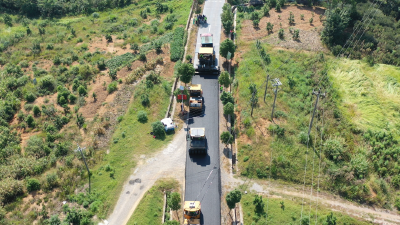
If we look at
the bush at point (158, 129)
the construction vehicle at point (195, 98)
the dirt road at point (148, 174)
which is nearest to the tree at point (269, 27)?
the construction vehicle at point (195, 98)

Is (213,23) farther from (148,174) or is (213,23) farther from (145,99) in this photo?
(148,174)

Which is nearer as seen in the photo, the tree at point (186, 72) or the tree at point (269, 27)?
the tree at point (186, 72)

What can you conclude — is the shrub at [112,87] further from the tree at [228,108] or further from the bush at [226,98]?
the tree at [228,108]

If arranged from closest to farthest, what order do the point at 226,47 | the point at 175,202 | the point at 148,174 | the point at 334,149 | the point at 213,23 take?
1. the point at 175,202
2. the point at 148,174
3. the point at 334,149
4. the point at 226,47
5. the point at 213,23

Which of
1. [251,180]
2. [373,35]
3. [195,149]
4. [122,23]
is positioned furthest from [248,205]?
[122,23]

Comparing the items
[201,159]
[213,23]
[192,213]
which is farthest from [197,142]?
[213,23]

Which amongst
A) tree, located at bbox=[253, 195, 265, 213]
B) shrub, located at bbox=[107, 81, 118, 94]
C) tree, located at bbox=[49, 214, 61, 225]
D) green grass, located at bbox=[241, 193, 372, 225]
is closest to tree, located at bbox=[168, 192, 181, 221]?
green grass, located at bbox=[241, 193, 372, 225]
